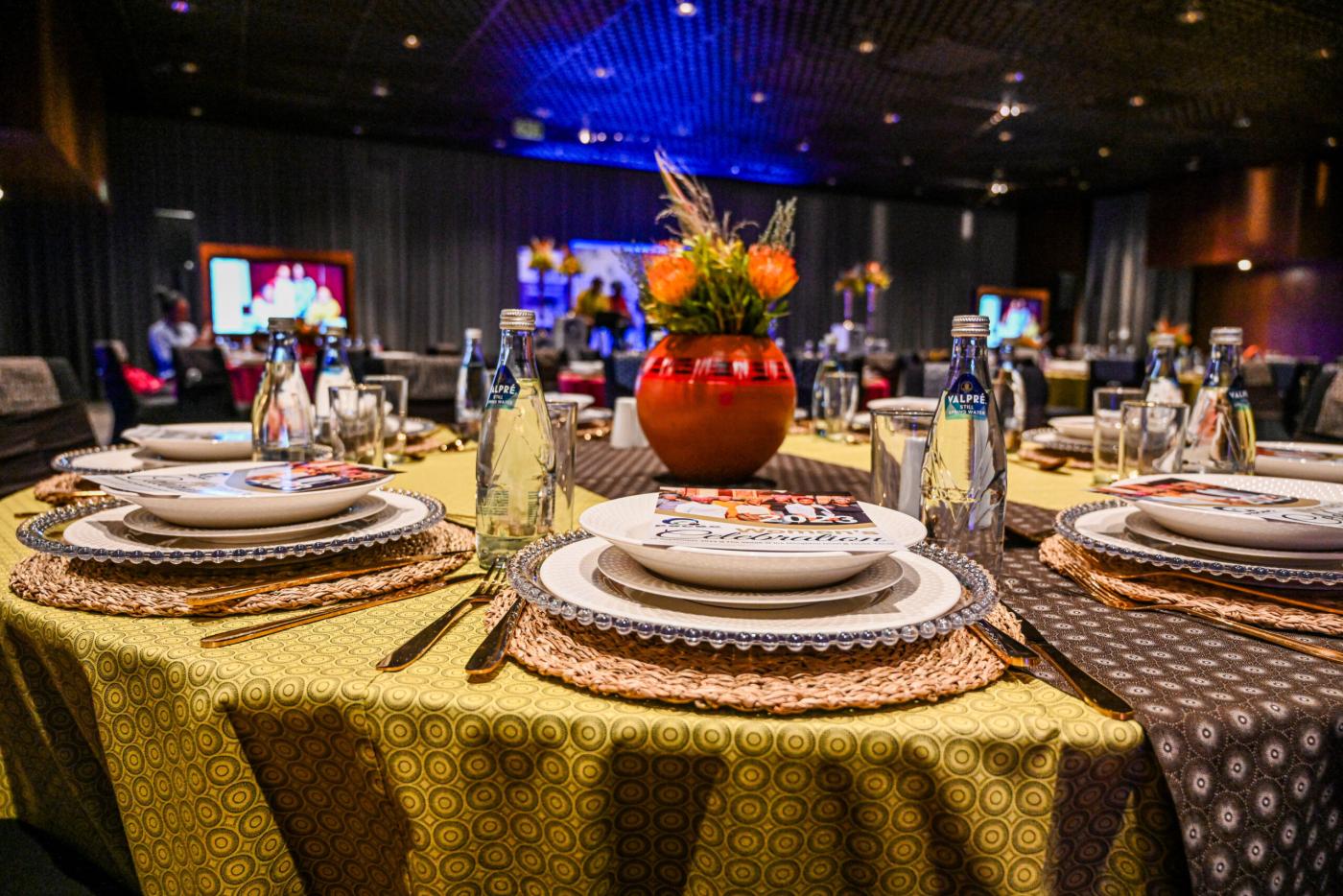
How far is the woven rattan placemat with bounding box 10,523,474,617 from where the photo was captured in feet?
2.17

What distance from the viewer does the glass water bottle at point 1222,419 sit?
1.25 meters

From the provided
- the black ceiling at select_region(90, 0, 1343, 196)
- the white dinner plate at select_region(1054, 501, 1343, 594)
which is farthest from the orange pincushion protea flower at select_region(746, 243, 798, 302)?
the black ceiling at select_region(90, 0, 1343, 196)

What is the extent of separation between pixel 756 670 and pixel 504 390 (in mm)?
438

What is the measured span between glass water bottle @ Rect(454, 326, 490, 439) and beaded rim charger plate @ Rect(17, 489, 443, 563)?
0.74 metres

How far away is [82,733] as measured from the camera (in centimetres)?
70

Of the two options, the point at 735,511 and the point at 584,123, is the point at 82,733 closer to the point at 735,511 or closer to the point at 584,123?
the point at 735,511

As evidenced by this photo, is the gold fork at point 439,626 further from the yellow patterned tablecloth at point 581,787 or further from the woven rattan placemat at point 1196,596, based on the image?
the woven rattan placemat at point 1196,596

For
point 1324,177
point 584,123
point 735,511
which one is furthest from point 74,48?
point 1324,177

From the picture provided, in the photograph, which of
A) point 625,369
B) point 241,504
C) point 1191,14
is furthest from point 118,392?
point 1191,14

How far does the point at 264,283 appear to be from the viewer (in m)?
10.2

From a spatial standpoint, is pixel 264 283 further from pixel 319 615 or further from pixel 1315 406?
pixel 319 615

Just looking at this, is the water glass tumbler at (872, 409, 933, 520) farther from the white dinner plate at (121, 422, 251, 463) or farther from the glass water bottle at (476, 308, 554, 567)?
the white dinner plate at (121, 422, 251, 463)

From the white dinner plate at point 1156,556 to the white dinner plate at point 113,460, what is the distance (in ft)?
3.66

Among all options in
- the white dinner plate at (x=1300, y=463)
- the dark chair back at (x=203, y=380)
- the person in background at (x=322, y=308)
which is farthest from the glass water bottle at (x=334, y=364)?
the person in background at (x=322, y=308)
